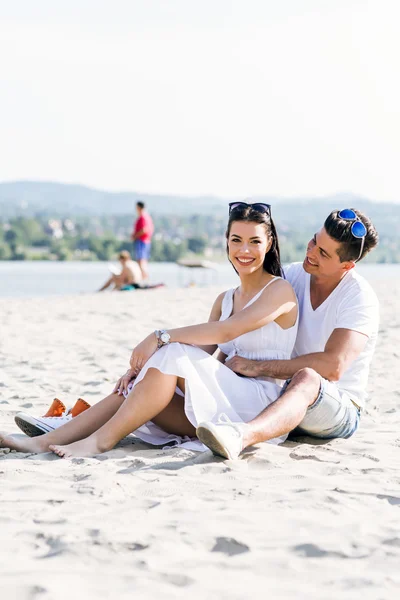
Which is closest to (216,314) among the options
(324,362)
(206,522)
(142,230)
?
(324,362)

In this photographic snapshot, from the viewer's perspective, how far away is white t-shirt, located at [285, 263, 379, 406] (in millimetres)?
3664

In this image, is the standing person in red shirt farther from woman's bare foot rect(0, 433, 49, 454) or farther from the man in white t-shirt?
woman's bare foot rect(0, 433, 49, 454)

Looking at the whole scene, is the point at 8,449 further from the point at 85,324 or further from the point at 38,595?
the point at 85,324

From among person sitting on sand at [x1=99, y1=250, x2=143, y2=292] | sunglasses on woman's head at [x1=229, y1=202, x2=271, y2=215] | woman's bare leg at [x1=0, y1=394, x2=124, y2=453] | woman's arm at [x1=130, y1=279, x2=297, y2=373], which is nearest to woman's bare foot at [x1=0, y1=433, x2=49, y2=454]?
woman's bare leg at [x1=0, y1=394, x2=124, y2=453]

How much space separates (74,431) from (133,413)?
0.38 meters

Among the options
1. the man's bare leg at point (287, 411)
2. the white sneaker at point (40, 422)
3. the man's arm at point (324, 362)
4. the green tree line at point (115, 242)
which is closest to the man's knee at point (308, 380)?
the man's bare leg at point (287, 411)

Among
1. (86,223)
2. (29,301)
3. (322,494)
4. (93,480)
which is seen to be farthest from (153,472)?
(86,223)

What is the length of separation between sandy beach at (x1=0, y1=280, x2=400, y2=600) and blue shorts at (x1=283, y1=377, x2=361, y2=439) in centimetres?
8

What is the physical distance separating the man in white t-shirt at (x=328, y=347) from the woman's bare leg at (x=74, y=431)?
609 mm

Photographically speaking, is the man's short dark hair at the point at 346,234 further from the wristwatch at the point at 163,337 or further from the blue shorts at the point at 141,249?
the blue shorts at the point at 141,249

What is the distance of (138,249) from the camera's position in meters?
16.4

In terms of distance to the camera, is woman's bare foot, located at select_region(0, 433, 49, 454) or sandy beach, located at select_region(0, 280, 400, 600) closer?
sandy beach, located at select_region(0, 280, 400, 600)

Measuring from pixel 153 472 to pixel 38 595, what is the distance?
124cm

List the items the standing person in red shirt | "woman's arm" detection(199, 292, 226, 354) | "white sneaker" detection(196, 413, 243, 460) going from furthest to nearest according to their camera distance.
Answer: the standing person in red shirt
"woman's arm" detection(199, 292, 226, 354)
"white sneaker" detection(196, 413, 243, 460)
